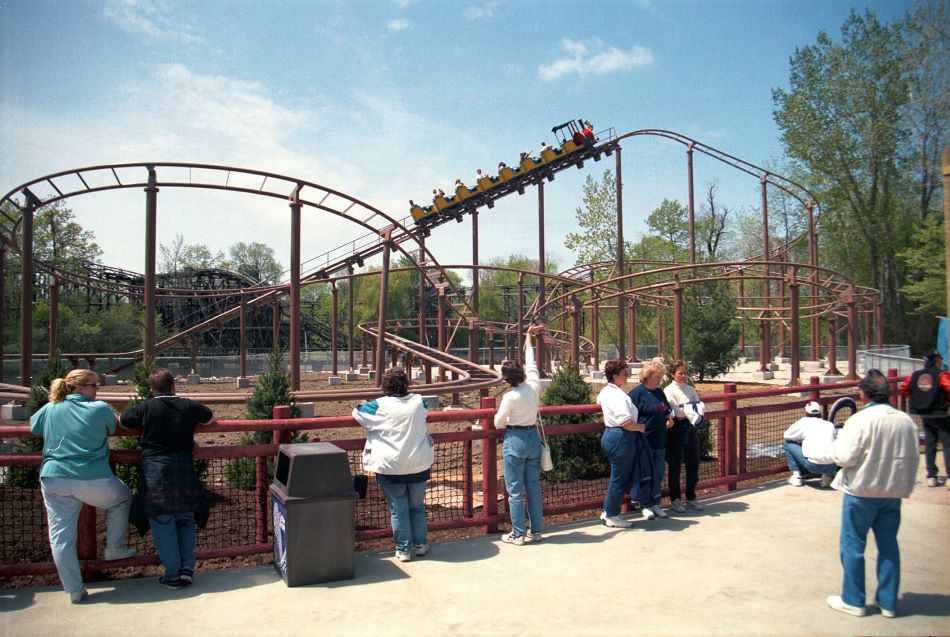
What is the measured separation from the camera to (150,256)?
11859 millimetres

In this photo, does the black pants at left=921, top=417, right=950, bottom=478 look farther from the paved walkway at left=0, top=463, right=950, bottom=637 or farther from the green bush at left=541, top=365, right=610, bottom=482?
the green bush at left=541, top=365, right=610, bottom=482

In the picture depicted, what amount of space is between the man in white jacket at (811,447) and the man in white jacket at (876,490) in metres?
3.58

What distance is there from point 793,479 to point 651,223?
152 ft

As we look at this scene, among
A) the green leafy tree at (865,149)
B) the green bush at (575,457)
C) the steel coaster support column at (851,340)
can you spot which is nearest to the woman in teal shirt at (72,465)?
the green bush at (575,457)

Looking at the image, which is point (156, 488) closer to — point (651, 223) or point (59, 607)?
point (59, 607)

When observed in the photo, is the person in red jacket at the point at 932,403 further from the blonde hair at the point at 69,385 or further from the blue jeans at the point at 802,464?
the blonde hair at the point at 69,385

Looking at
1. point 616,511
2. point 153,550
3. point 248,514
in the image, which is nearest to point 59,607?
point 153,550

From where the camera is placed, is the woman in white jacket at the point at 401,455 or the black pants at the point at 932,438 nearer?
the woman in white jacket at the point at 401,455

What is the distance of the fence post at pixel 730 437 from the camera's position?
24.4 ft

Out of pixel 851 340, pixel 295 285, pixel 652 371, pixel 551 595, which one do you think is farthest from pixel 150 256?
pixel 851 340

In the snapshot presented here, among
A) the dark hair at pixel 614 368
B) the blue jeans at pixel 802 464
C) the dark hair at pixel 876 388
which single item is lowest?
the blue jeans at pixel 802 464

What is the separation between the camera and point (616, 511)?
19.5ft

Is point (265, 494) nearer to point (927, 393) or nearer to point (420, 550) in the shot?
point (420, 550)

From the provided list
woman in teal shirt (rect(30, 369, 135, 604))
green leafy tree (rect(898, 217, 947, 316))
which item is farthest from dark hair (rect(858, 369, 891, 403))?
green leafy tree (rect(898, 217, 947, 316))
